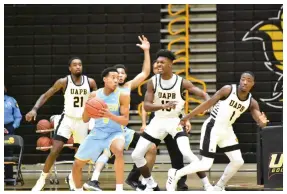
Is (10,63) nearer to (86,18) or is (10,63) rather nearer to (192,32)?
(86,18)

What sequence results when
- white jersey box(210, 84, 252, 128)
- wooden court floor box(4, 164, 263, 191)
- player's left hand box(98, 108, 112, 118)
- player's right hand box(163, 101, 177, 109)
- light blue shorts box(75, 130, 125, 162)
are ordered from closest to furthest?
player's left hand box(98, 108, 112, 118) < light blue shorts box(75, 130, 125, 162) < player's right hand box(163, 101, 177, 109) < white jersey box(210, 84, 252, 128) < wooden court floor box(4, 164, 263, 191)

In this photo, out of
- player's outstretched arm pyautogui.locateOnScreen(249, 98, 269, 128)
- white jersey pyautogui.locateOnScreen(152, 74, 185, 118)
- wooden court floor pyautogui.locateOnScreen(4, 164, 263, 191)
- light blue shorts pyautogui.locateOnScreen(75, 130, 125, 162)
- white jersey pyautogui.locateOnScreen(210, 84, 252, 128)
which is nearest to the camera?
light blue shorts pyautogui.locateOnScreen(75, 130, 125, 162)

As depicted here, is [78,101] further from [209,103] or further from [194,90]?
[209,103]

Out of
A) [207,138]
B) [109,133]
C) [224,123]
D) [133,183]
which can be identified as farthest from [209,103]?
[133,183]

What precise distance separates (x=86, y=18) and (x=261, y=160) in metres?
5.87

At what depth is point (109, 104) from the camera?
10.4m

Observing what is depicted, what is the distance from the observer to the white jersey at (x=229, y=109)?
11.0 m

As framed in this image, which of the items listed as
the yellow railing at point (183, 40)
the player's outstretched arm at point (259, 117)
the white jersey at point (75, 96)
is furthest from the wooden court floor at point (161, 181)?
the yellow railing at point (183, 40)

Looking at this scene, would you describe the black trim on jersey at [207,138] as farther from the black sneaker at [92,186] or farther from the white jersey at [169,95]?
the black sneaker at [92,186]

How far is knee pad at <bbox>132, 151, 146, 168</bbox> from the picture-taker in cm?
1102

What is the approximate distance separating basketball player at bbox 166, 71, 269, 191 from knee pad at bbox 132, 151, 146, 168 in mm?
441

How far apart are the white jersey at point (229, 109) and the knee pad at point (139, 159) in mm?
1251

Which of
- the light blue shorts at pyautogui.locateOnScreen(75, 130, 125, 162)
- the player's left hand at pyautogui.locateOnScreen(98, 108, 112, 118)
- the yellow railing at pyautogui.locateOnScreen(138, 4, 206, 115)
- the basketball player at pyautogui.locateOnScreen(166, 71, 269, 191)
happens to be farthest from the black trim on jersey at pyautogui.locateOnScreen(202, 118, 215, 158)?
the yellow railing at pyautogui.locateOnScreen(138, 4, 206, 115)

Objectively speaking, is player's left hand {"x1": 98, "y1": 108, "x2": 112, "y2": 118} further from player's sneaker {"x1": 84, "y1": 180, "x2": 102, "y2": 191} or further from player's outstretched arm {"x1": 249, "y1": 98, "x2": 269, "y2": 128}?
player's outstretched arm {"x1": 249, "y1": 98, "x2": 269, "y2": 128}
